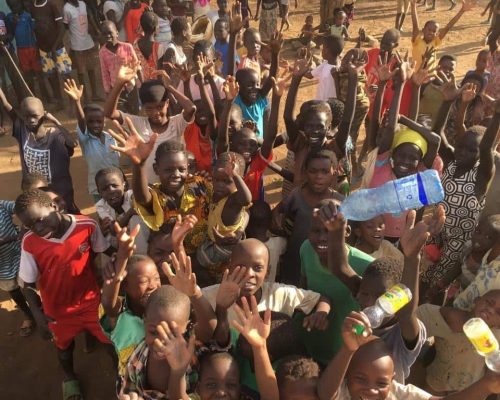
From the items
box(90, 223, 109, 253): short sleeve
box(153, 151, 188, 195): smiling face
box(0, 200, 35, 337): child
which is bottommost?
box(0, 200, 35, 337): child

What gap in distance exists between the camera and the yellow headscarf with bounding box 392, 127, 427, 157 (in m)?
3.26

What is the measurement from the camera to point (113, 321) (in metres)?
2.51

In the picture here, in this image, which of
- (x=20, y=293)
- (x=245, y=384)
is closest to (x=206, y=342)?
(x=245, y=384)

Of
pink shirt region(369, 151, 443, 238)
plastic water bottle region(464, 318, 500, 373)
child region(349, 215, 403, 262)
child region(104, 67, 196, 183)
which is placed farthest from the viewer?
child region(104, 67, 196, 183)

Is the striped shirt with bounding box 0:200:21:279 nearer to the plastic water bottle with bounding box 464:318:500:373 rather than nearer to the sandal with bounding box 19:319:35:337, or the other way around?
the sandal with bounding box 19:319:35:337

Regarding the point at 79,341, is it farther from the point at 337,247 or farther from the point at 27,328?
the point at 337,247

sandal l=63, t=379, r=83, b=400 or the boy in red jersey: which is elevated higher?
the boy in red jersey

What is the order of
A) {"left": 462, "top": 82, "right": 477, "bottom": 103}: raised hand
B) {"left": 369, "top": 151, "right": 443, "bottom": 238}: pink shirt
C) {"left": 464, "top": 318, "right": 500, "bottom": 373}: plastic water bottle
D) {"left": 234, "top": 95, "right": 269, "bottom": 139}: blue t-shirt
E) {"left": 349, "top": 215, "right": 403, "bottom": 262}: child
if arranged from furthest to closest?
{"left": 234, "top": 95, "right": 269, "bottom": 139}: blue t-shirt, {"left": 462, "top": 82, "right": 477, "bottom": 103}: raised hand, {"left": 369, "top": 151, "right": 443, "bottom": 238}: pink shirt, {"left": 349, "top": 215, "right": 403, "bottom": 262}: child, {"left": 464, "top": 318, "right": 500, "bottom": 373}: plastic water bottle

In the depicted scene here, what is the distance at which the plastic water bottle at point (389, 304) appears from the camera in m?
1.96

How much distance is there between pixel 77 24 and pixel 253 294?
19.5 ft

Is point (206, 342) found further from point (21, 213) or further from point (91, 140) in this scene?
point (91, 140)

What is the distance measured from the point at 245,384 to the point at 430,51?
459 centimetres

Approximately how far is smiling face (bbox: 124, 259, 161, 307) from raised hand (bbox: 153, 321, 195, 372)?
52 centimetres

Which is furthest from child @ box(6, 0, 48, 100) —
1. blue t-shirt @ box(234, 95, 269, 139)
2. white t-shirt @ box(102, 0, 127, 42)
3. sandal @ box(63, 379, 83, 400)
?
sandal @ box(63, 379, 83, 400)
